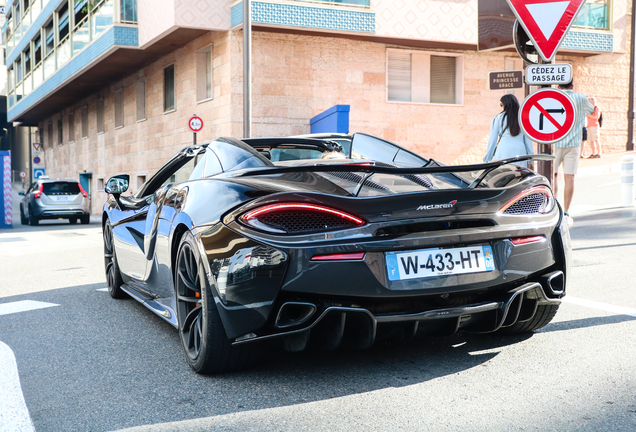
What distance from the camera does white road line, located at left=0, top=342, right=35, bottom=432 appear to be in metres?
2.83

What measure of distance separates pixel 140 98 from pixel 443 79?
36.6 feet

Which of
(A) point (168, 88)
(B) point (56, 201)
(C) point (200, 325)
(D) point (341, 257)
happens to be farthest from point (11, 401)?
(A) point (168, 88)

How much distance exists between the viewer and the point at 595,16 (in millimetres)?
21609

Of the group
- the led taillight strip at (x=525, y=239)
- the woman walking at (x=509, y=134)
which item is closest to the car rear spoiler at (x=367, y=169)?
the led taillight strip at (x=525, y=239)

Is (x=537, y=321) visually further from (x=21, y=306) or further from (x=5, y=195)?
(x=5, y=195)

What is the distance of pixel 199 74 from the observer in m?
20.5

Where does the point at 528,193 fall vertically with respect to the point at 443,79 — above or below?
below

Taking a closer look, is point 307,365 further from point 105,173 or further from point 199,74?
point 105,173

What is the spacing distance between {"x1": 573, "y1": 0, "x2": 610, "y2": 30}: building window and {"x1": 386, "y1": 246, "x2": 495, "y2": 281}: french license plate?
20.3 m

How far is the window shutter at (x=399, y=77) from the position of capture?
67.0 feet

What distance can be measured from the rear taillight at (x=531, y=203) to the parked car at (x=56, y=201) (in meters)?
18.8

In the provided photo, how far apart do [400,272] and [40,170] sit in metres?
40.2

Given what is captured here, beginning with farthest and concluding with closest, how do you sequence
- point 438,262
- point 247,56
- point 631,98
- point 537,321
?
1. point 631,98
2. point 247,56
3. point 537,321
4. point 438,262

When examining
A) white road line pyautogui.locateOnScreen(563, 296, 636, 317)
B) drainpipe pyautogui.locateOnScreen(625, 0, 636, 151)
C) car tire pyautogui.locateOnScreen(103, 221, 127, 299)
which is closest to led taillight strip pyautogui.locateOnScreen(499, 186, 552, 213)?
white road line pyautogui.locateOnScreen(563, 296, 636, 317)
